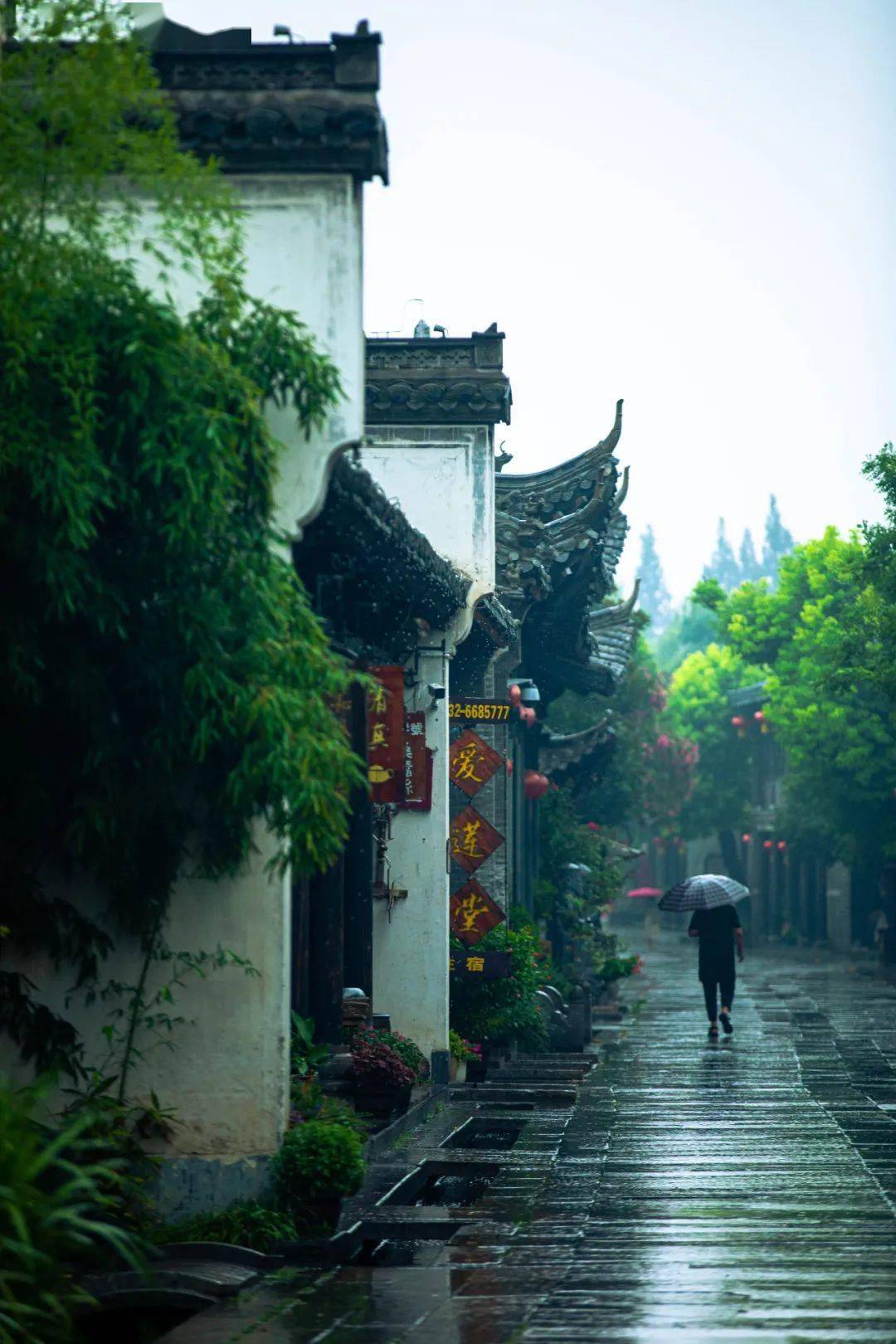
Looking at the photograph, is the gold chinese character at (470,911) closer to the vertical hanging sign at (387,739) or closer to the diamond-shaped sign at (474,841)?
the diamond-shaped sign at (474,841)

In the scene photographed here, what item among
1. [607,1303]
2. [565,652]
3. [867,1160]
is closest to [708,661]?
[565,652]

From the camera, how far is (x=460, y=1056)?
1645 cm

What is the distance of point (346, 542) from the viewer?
38.2 ft

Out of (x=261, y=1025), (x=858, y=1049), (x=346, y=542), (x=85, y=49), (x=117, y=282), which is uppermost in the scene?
(x=85, y=49)

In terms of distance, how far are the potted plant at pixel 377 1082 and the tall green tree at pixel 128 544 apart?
3.78m

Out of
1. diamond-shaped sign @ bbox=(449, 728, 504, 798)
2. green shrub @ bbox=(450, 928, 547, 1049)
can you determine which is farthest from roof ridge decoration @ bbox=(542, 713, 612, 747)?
diamond-shaped sign @ bbox=(449, 728, 504, 798)

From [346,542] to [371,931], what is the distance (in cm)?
445

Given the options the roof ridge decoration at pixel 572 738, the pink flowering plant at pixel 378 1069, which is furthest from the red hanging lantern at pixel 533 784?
the pink flowering plant at pixel 378 1069

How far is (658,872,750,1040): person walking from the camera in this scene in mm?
21375

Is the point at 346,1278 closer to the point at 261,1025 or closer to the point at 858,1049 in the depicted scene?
the point at 261,1025

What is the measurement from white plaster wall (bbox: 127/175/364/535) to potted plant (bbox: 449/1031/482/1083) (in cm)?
783

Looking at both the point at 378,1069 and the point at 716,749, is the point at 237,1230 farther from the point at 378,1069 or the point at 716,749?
the point at 716,749

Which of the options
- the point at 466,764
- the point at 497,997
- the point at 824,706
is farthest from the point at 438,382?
Answer: the point at 824,706

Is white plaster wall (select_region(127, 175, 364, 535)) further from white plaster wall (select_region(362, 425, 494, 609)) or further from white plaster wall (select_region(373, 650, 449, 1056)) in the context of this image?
white plaster wall (select_region(362, 425, 494, 609))
